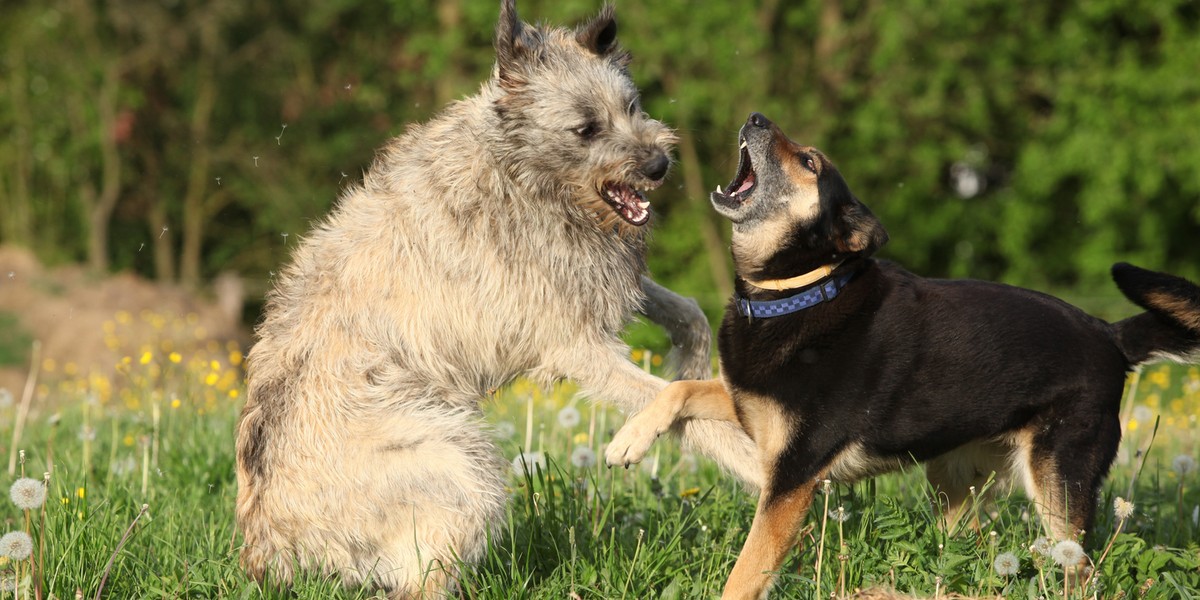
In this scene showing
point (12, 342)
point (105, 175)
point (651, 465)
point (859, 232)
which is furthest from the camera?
point (105, 175)

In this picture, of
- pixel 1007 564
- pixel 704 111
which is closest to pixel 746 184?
pixel 1007 564

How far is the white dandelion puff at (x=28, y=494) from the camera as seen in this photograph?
3.30 meters

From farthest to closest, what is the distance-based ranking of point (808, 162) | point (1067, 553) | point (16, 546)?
point (808, 162) < point (1067, 553) < point (16, 546)

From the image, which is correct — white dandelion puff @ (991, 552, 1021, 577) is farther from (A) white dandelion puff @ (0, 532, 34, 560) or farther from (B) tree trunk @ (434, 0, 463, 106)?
(B) tree trunk @ (434, 0, 463, 106)

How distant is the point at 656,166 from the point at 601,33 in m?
0.72


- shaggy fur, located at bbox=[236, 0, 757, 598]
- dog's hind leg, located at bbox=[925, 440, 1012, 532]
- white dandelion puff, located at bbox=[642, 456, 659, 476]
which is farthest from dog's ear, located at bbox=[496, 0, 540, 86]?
dog's hind leg, located at bbox=[925, 440, 1012, 532]

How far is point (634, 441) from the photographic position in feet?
12.7

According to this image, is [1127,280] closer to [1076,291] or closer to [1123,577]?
[1123,577]

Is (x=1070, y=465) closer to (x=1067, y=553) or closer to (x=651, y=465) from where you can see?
(x=1067, y=553)

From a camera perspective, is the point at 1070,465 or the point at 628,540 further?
the point at 628,540

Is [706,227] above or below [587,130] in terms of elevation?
below

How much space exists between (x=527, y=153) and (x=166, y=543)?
1.96m

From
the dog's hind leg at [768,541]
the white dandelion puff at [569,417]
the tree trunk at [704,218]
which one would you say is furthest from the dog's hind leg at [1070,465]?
the tree trunk at [704,218]

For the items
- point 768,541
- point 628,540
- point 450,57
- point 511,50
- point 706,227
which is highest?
point 511,50
